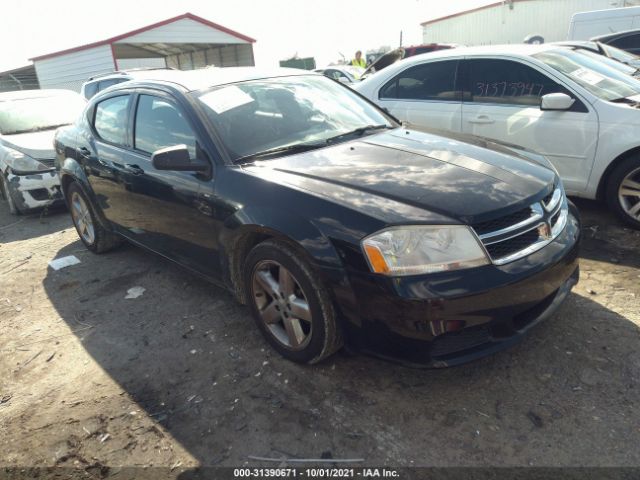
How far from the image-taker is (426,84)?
5324 mm

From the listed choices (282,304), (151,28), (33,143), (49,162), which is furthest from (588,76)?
(151,28)

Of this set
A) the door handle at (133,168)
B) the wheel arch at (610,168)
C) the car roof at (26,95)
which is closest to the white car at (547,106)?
the wheel arch at (610,168)

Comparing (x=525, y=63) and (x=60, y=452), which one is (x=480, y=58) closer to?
(x=525, y=63)

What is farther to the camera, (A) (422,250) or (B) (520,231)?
(B) (520,231)

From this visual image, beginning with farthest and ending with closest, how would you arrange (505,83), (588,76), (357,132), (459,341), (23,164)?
(23,164) → (505,83) → (588,76) → (357,132) → (459,341)

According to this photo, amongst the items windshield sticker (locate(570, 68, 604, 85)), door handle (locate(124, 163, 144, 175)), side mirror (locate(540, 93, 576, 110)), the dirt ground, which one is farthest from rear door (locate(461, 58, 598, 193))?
door handle (locate(124, 163, 144, 175))

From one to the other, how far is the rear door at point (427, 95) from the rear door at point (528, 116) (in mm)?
128

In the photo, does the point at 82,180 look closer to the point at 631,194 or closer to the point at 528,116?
the point at 528,116

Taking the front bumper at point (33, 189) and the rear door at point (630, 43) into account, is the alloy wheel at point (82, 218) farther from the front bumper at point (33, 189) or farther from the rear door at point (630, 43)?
the rear door at point (630, 43)

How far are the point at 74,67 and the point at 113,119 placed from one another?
1820 centimetres

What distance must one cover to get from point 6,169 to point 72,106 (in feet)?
5.95

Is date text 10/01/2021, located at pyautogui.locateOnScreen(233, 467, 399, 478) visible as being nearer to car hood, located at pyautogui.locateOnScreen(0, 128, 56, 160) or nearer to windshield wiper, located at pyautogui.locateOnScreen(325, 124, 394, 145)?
windshield wiper, located at pyautogui.locateOnScreen(325, 124, 394, 145)

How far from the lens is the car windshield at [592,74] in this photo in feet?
14.3

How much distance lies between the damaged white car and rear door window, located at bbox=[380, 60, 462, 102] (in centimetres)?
451
